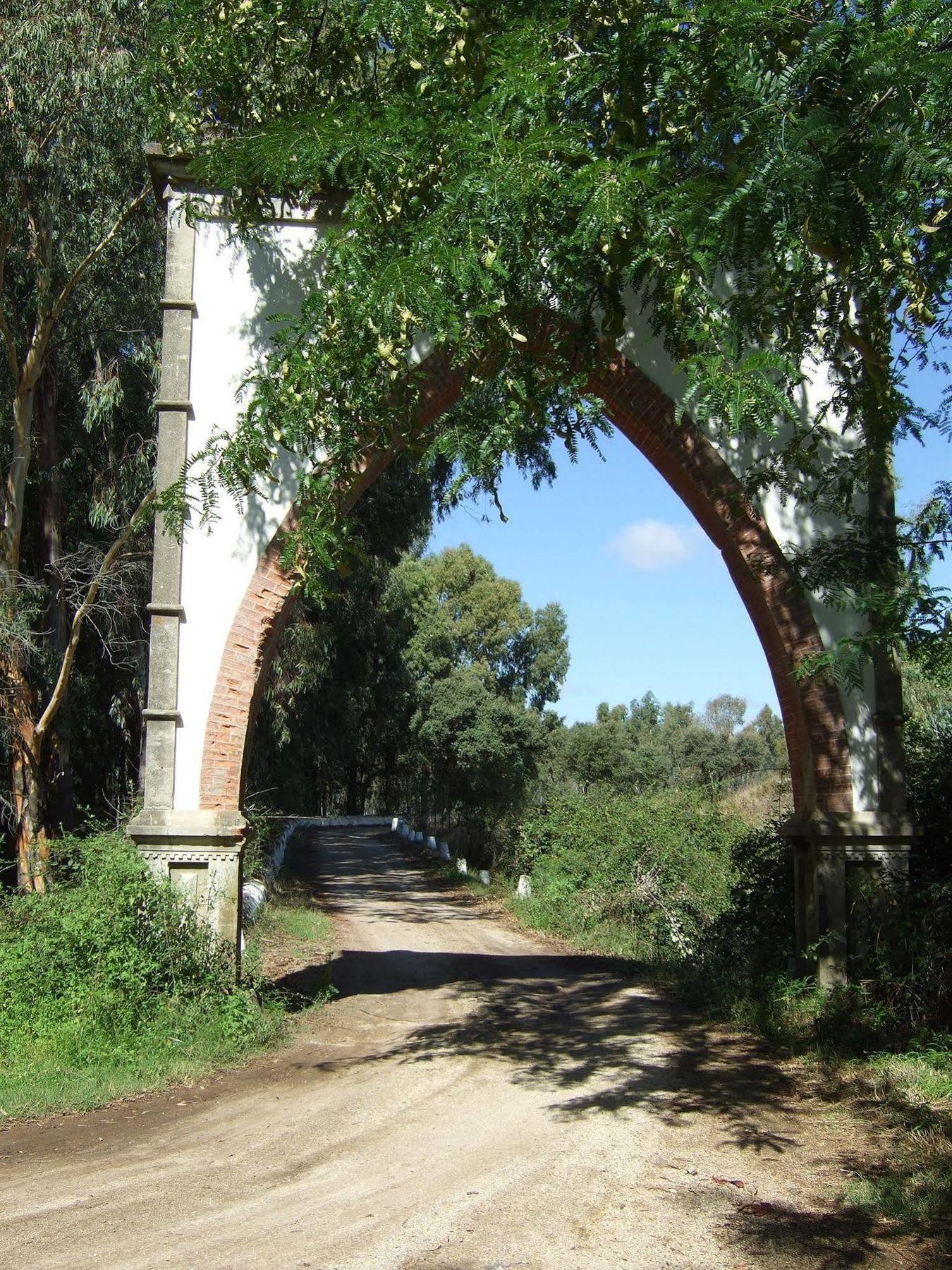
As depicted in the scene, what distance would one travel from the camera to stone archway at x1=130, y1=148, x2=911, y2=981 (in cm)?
827

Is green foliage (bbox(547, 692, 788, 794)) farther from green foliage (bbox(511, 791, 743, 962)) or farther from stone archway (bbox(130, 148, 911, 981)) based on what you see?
stone archway (bbox(130, 148, 911, 981))

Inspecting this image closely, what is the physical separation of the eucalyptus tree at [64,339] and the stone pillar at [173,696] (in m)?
4.16

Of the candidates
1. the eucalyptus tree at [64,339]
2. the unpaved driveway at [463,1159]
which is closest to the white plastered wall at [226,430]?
the unpaved driveway at [463,1159]

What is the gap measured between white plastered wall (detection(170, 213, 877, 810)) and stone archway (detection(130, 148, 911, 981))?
0.04 feet

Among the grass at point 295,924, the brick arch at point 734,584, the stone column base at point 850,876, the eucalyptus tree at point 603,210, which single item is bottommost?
the grass at point 295,924

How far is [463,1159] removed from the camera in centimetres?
575

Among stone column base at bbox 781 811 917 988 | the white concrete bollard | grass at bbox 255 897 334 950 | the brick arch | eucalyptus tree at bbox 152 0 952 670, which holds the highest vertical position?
eucalyptus tree at bbox 152 0 952 670

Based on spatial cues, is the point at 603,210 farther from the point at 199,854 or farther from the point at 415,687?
the point at 415,687

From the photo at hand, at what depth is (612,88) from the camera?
7074 mm

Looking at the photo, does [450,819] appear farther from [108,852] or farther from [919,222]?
[919,222]

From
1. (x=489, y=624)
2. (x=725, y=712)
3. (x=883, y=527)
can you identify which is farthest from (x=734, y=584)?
(x=725, y=712)

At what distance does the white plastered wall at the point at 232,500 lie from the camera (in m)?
8.41

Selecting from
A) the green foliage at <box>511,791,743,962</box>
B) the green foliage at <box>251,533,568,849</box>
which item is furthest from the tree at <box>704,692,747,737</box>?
the green foliage at <box>511,791,743,962</box>

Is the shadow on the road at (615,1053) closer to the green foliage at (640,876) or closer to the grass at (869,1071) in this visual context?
the grass at (869,1071)
